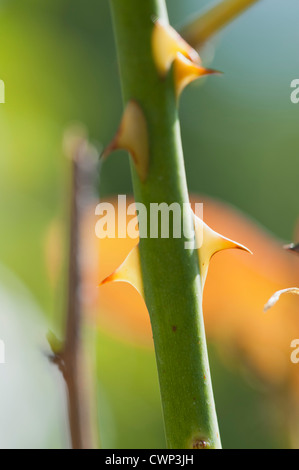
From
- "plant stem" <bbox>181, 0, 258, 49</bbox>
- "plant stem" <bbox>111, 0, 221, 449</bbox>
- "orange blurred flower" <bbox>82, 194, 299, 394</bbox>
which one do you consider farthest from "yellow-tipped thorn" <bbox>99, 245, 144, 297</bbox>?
"orange blurred flower" <bbox>82, 194, 299, 394</bbox>

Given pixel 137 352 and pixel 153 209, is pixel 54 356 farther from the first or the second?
pixel 137 352

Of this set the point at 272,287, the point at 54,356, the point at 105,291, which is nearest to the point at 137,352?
the point at 105,291

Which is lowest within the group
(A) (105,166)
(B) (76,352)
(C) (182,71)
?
(B) (76,352)

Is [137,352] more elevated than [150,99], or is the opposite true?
[137,352]

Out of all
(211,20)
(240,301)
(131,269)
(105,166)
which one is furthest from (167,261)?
(105,166)

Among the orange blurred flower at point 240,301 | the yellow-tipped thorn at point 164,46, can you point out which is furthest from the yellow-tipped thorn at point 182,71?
the orange blurred flower at point 240,301

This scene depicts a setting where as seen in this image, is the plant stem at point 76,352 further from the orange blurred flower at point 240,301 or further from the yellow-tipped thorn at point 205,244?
the orange blurred flower at point 240,301

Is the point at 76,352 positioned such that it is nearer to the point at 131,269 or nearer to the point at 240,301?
the point at 131,269
